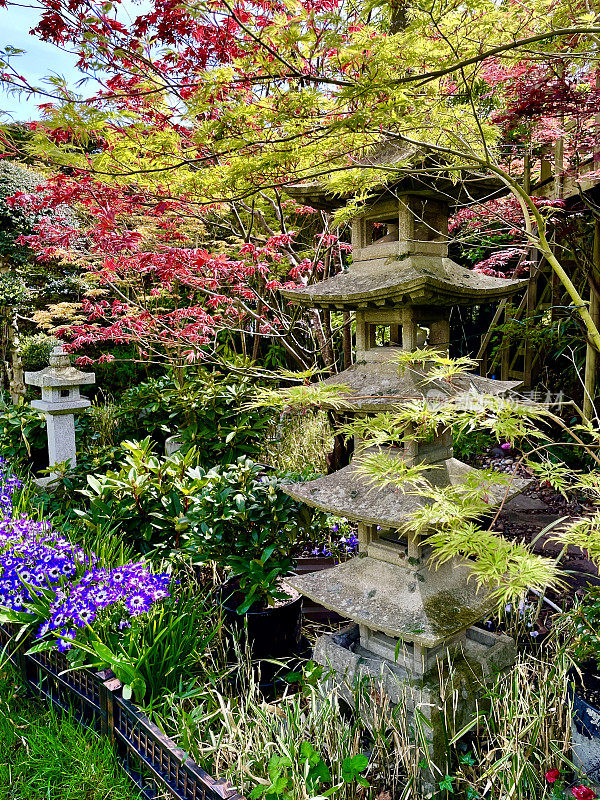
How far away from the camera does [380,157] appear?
220cm

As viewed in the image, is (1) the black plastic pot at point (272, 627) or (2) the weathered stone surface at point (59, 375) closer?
(1) the black plastic pot at point (272, 627)

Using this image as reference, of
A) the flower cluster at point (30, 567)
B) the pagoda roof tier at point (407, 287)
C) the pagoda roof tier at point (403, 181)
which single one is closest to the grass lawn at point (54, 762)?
the flower cluster at point (30, 567)

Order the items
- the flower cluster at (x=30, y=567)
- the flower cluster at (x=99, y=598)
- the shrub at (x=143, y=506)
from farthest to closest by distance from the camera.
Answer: the shrub at (x=143, y=506)
the flower cluster at (x=30, y=567)
the flower cluster at (x=99, y=598)

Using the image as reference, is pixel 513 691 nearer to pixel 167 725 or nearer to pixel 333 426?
pixel 167 725

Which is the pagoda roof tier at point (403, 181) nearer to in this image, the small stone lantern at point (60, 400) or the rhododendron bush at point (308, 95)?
the rhododendron bush at point (308, 95)

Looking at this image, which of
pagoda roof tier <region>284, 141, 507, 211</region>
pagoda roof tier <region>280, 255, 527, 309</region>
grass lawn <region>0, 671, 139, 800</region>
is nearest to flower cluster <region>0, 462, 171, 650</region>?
grass lawn <region>0, 671, 139, 800</region>

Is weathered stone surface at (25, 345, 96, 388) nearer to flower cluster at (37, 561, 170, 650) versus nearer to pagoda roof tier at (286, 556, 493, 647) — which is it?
flower cluster at (37, 561, 170, 650)

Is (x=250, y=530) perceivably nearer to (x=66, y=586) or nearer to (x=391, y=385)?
(x=66, y=586)

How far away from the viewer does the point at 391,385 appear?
2213 mm

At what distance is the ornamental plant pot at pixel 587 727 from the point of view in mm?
1908

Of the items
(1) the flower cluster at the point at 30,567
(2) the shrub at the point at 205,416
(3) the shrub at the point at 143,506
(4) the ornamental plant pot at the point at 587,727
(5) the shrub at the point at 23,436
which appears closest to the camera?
(4) the ornamental plant pot at the point at 587,727

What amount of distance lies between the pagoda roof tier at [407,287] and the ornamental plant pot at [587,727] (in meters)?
1.52

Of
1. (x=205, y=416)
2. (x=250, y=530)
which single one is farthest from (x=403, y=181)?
(x=205, y=416)

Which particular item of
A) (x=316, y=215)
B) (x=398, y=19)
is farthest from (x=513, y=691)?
(x=316, y=215)
